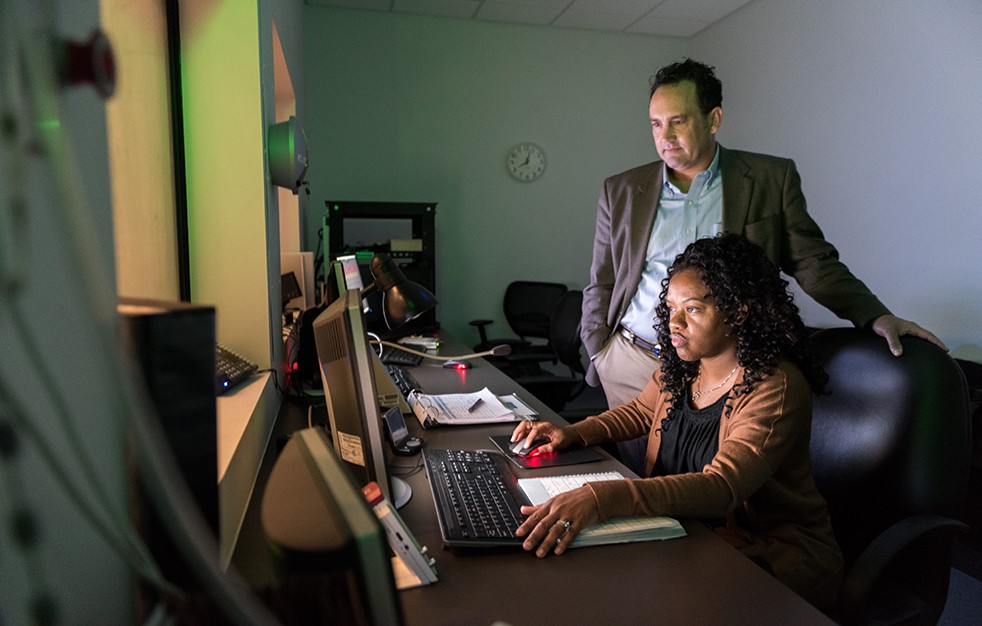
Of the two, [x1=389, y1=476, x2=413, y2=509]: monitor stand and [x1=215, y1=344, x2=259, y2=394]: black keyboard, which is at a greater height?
[x1=215, y1=344, x2=259, y2=394]: black keyboard

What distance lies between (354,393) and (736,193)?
1.46m

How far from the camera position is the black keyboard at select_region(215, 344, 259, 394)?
1265 mm

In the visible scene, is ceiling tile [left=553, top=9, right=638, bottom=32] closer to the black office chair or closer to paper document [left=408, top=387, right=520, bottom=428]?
the black office chair

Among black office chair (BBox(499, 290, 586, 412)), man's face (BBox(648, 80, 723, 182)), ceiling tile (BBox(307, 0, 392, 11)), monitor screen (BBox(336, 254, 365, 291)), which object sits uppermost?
ceiling tile (BBox(307, 0, 392, 11))

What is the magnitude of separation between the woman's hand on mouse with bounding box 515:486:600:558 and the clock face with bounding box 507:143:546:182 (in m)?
3.81

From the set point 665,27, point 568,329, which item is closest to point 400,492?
point 568,329

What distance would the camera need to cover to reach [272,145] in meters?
1.58

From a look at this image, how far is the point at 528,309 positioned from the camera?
4.38 meters

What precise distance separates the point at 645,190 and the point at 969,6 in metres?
1.98

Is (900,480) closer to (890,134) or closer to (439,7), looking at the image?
(890,134)

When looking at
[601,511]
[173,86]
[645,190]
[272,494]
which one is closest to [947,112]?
[645,190]

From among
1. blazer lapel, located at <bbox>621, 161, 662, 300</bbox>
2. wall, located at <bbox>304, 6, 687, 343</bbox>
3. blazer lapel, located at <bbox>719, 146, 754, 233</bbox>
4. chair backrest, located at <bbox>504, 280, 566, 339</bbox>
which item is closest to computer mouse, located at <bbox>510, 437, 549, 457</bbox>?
blazer lapel, located at <bbox>621, 161, 662, 300</bbox>

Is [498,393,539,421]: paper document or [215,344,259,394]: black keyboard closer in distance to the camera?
[215,344,259,394]: black keyboard

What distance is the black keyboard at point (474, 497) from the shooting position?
36.5 inches
